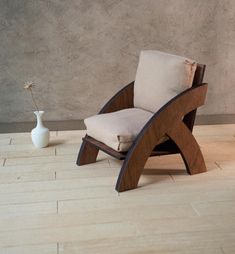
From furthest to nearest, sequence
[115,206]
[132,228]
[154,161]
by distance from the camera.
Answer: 1. [154,161]
2. [115,206]
3. [132,228]

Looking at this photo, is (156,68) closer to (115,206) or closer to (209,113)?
(115,206)

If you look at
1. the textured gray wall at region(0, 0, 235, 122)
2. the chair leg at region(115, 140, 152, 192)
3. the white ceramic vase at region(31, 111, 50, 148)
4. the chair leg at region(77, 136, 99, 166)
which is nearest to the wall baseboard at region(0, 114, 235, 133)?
the textured gray wall at region(0, 0, 235, 122)

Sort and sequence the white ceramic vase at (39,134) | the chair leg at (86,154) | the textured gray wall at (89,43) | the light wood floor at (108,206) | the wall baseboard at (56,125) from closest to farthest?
the light wood floor at (108,206)
the chair leg at (86,154)
the white ceramic vase at (39,134)
the textured gray wall at (89,43)
the wall baseboard at (56,125)

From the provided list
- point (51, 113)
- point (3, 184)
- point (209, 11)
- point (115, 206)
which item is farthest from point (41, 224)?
point (209, 11)

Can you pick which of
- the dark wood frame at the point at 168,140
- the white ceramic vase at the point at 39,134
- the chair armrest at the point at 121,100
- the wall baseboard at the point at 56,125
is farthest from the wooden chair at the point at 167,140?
the wall baseboard at the point at 56,125

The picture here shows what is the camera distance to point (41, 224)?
2.26 meters

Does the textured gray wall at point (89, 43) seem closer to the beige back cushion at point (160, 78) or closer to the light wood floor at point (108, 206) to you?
the light wood floor at point (108, 206)

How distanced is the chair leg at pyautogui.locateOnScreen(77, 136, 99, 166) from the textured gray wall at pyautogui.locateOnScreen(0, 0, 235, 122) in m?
0.87

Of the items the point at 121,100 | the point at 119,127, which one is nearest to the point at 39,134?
the point at 121,100

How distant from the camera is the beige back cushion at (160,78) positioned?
269cm

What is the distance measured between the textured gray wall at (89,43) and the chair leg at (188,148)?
1206mm

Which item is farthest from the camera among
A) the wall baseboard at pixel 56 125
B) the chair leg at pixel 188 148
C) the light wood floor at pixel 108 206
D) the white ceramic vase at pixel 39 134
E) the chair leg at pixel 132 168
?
the wall baseboard at pixel 56 125

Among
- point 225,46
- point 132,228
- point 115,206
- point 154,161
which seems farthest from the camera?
point 225,46

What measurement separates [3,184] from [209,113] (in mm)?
2085
